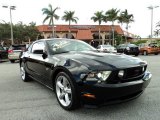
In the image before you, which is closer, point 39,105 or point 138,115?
point 138,115

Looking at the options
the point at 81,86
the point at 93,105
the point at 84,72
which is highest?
the point at 84,72

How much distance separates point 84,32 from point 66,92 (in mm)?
56196

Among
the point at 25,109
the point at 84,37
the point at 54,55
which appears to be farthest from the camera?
the point at 84,37

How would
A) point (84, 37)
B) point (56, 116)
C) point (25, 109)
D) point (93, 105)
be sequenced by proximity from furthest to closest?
point (84, 37) → point (25, 109) → point (56, 116) → point (93, 105)

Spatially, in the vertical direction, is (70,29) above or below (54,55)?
above

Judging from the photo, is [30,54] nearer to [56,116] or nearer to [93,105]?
[56,116]

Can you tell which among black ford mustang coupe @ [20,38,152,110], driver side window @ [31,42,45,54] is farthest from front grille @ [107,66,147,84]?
driver side window @ [31,42,45,54]

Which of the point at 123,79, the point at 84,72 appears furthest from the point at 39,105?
the point at 123,79

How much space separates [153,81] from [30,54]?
3.89m

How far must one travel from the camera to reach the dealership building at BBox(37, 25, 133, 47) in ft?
190

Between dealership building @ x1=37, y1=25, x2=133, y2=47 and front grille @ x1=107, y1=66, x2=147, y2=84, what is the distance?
5283 cm

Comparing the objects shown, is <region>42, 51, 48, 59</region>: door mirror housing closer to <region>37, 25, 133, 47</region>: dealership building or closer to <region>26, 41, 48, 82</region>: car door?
<region>26, 41, 48, 82</region>: car door

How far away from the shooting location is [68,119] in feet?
12.0

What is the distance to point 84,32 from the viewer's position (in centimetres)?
5966
